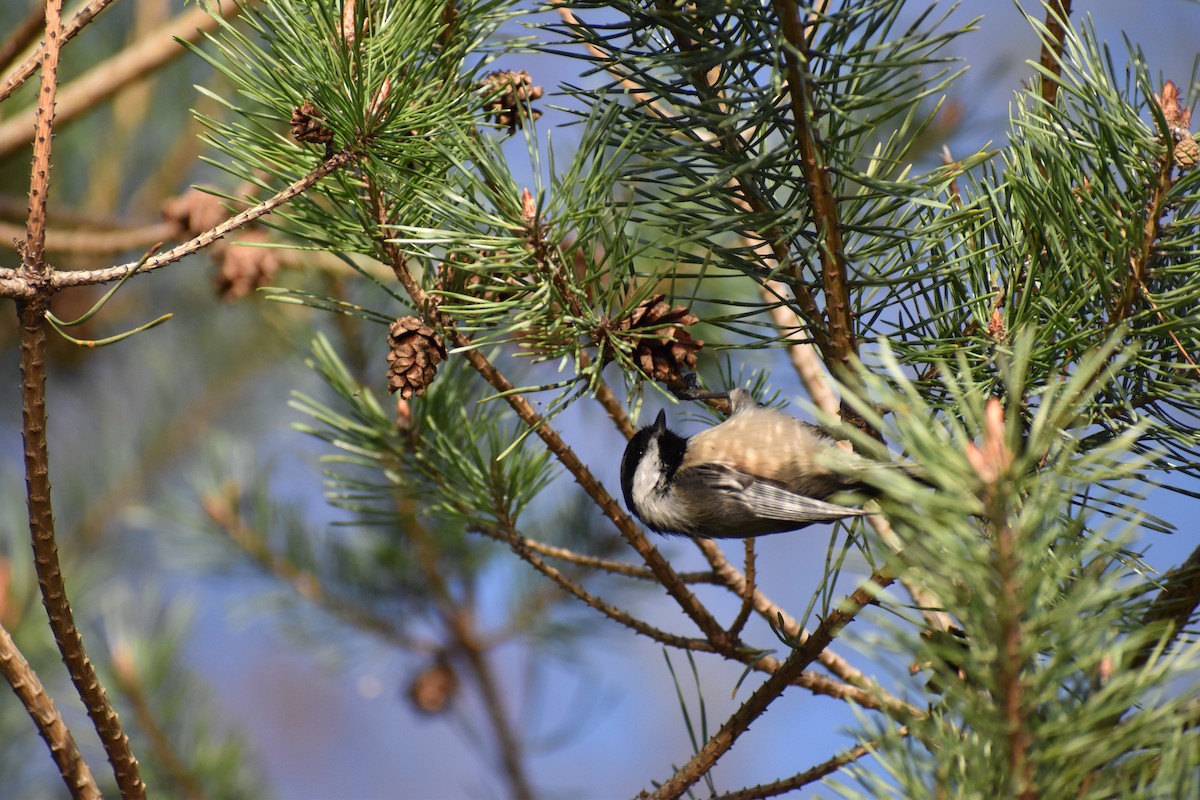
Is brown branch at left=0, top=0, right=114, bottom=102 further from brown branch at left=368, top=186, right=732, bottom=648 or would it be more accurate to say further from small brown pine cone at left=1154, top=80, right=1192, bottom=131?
small brown pine cone at left=1154, top=80, right=1192, bottom=131

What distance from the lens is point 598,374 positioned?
0.75 metres

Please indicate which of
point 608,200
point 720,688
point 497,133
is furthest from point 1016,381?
point 720,688

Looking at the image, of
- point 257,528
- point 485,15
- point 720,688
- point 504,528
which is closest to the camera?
point 485,15

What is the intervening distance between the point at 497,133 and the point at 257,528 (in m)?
0.90

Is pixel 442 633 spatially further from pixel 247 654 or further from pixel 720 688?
pixel 247 654

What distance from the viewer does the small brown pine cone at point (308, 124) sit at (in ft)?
2.44

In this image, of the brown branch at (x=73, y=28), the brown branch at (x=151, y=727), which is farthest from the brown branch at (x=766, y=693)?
the brown branch at (x=151, y=727)

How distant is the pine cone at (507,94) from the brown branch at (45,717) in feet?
1.73

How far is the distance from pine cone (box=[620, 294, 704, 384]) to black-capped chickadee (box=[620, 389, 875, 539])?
28 cm

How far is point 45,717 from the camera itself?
0.72m

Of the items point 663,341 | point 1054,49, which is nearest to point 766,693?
point 663,341

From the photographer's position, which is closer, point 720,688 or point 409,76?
point 409,76

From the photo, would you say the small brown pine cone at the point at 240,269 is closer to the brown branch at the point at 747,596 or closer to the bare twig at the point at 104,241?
the bare twig at the point at 104,241

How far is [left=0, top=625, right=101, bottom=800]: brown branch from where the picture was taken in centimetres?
71
